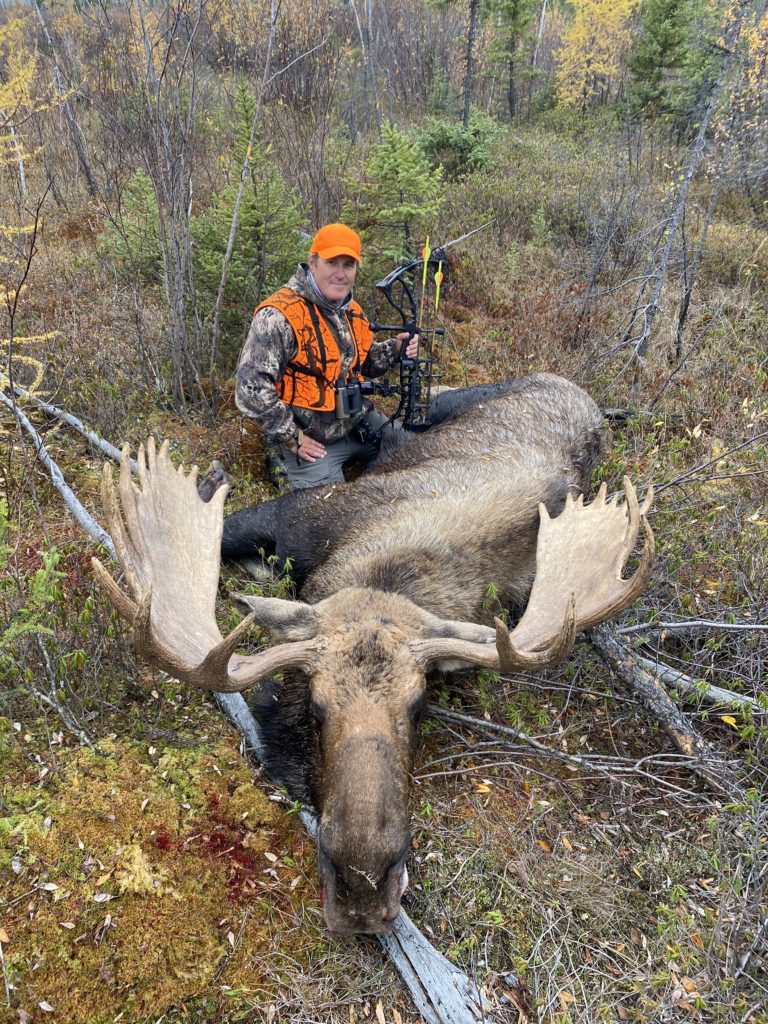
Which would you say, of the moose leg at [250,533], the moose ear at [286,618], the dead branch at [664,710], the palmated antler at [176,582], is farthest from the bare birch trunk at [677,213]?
the palmated antler at [176,582]

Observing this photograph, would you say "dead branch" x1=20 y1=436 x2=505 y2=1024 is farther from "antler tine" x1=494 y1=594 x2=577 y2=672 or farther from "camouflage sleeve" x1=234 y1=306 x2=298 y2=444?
"camouflage sleeve" x1=234 y1=306 x2=298 y2=444

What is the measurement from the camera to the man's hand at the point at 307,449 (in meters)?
Answer: 5.14

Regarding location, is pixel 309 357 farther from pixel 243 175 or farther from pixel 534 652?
pixel 534 652

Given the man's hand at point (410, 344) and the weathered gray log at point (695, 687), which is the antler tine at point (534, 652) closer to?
the weathered gray log at point (695, 687)

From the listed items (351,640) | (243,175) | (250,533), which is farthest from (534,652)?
(243,175)

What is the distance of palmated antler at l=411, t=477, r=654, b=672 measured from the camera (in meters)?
2.78

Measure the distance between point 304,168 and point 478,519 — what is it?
5.61 meters

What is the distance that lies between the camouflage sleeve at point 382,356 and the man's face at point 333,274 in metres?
0.87

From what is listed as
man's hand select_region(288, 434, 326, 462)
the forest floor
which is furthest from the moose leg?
man's hand select_region(288, 434, 326, 462)

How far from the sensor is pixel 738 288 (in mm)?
8344

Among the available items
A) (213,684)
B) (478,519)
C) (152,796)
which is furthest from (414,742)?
(478,519)

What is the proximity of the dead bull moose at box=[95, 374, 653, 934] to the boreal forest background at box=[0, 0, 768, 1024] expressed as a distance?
0.35 metres

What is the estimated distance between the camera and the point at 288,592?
409 cm

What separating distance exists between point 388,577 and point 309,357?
93.4 inches
